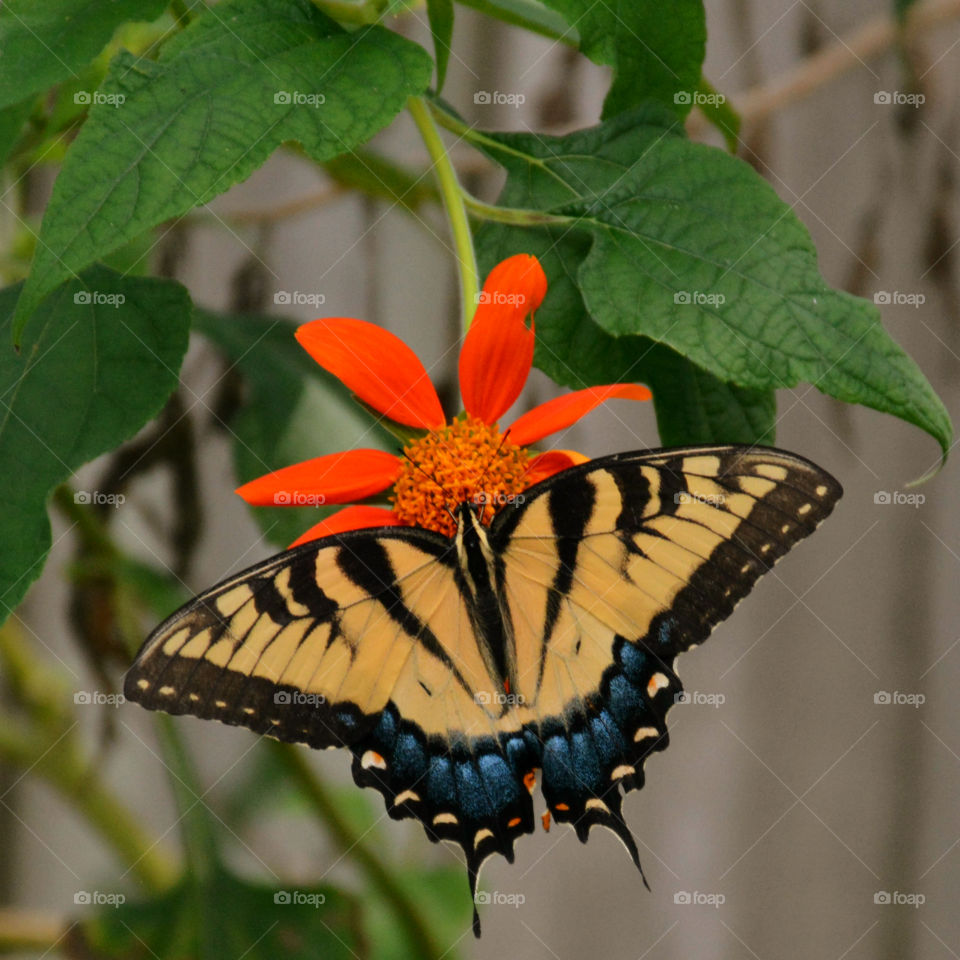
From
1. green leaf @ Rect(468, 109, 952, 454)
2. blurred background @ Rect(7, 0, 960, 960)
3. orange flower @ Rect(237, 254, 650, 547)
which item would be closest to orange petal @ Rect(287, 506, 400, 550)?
orange flower @ Rect(237, 254, 650, 547)

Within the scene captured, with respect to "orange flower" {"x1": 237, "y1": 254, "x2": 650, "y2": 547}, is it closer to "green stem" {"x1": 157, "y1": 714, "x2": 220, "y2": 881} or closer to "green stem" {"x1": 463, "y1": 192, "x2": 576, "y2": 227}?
"green stem" {"x1": 463, "y1": 192, "x2": 576, "y2": 227}

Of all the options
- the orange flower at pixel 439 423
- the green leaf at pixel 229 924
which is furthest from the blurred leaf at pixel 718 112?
the green leaf at pixel 229 924

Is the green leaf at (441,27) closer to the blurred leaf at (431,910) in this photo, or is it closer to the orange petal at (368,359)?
the orange petal at (368,359)

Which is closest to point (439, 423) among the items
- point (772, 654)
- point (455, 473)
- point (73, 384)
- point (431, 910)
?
point (455, 473)

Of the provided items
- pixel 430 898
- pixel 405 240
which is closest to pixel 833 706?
pixel 430 898

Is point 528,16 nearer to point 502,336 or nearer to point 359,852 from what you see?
point 502,336

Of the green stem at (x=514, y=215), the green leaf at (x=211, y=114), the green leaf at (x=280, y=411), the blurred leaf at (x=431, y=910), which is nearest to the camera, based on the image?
the green leaf at (x=211, y=114)

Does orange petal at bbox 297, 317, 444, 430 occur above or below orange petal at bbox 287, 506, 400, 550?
above
